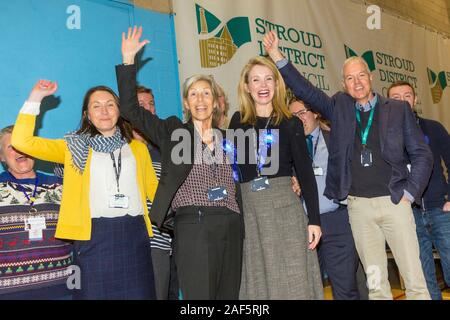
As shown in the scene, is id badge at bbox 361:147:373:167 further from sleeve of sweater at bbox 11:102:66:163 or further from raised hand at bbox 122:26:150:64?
sleeve of sweater at bbox 11:102:66:163

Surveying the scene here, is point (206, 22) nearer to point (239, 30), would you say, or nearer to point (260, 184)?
point (239, 30)

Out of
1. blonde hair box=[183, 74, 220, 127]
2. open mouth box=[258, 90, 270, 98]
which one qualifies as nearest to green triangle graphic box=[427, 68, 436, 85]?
open mouth box=[258, 90, 270, 98]

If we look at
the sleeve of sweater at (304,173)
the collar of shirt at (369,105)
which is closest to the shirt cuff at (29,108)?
the sleeve of sweater at (304,173)

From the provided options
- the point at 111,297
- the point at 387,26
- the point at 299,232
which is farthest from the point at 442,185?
the point at 387,26

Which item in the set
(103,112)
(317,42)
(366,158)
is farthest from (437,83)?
(103,112)

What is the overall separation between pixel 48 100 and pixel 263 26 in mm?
2344

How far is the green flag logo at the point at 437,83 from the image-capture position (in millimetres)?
7012

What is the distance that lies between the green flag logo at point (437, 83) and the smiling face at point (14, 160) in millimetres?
6403

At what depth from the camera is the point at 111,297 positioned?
2158 millimetres

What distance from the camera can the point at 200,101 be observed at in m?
2.22

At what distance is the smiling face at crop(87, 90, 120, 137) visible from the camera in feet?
7.59

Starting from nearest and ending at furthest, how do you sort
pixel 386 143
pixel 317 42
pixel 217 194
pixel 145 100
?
pixel 217 194 < pixel 386 143 < pixel 145 100 < pixel 317 42

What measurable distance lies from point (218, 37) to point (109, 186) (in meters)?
2.11

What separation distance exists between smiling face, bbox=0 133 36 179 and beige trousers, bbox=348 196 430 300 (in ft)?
6.04
